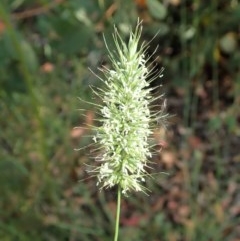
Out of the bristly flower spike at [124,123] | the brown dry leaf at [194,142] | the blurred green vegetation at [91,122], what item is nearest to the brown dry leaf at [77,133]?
the blurred green vegetation at [91,122]

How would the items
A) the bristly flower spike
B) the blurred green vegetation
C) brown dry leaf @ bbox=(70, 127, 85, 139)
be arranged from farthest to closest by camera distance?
brown dry leaf @ bbox=(70, 127, 85, 139) → the blurred green vegetation → the bristly flower spike

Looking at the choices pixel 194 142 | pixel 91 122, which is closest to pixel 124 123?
pixel 91 122

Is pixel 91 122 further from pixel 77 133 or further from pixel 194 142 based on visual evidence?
pixel 194 142

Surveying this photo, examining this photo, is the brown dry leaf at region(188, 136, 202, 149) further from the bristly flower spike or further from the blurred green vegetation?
the bristly flower spike

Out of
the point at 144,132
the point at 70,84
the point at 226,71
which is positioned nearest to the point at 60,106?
the point at 70,84

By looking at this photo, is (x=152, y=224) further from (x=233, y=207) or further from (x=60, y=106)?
(x=60, y=106)

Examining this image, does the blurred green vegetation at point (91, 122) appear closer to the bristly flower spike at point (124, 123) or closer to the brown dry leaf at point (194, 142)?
the brown dry leaf at point (194, 142)

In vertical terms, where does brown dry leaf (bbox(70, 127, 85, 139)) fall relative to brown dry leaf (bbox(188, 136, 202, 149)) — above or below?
below

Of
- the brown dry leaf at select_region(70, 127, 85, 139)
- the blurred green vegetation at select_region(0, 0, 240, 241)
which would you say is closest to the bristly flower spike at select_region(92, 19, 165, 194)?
the blurred green vegetation at select_region(0, 0, 240, 241)
